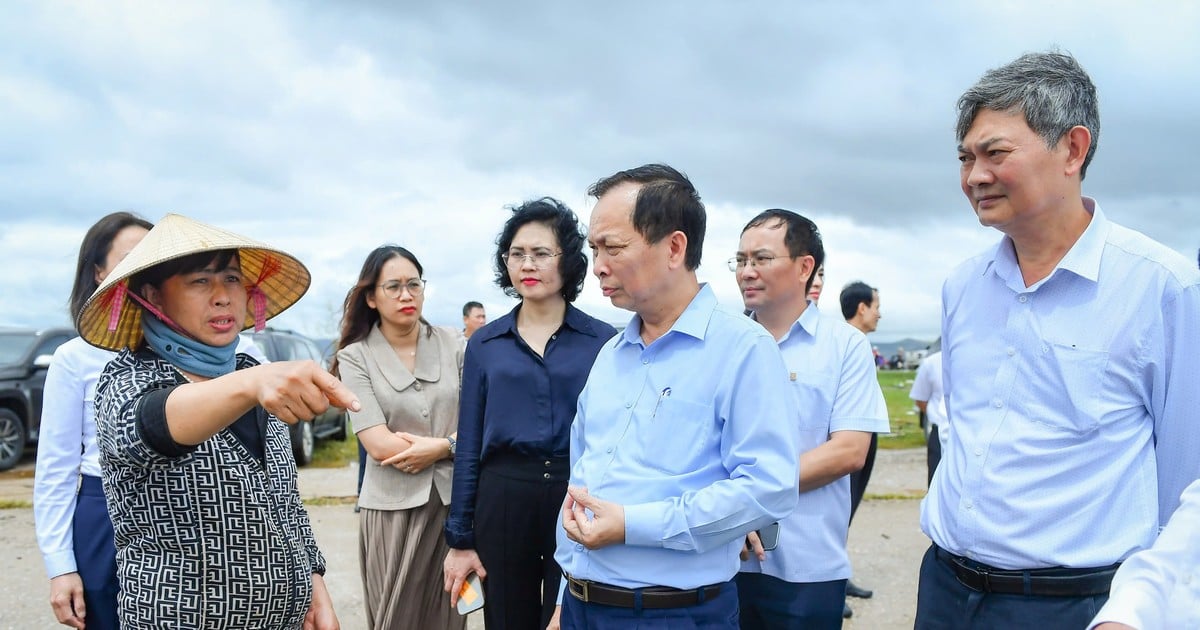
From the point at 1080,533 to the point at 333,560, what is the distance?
5556 millimetres

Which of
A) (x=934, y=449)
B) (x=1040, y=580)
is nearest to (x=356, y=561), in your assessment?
(x=934, y=449)

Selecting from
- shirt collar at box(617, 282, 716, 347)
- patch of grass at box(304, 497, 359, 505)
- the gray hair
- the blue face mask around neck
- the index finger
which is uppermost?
the gray hair

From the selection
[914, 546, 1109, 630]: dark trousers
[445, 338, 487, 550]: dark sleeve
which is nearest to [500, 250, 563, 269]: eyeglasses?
[445, 338, 487, 550]: dark sleeve

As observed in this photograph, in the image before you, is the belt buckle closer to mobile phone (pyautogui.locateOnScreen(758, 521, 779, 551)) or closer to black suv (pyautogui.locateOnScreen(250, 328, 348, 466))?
mobile phone (pyautogui.locateOnScreen(758, 521, 779, 551))

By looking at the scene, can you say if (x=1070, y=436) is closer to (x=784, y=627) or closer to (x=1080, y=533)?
(x=1080, y=533)

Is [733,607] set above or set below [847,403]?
below

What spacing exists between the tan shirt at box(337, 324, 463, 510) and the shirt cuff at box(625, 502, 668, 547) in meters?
1.86

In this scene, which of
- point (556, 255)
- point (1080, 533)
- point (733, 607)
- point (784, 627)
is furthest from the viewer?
point (556, 255)

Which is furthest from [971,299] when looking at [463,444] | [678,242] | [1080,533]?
[463,444]

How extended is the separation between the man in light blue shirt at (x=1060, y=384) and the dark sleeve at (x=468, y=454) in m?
1.80

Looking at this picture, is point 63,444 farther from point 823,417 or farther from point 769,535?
point 823,417

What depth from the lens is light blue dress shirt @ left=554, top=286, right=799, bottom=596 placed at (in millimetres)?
2145

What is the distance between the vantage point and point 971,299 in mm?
2484

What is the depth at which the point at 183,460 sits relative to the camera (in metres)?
2.11
